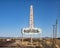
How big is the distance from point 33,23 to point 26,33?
3.18 meters

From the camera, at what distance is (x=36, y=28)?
57.6 metres

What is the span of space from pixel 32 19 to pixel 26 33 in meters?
3.78

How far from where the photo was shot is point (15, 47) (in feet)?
102

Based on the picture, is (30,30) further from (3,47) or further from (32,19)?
(3,47)

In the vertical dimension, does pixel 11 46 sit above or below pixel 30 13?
below

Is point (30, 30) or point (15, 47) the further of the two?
point (30, 30)

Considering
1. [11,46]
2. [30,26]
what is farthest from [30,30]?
[11,46]

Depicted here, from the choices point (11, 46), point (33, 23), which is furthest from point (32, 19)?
point (11, 46)

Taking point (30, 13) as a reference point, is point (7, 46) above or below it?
below

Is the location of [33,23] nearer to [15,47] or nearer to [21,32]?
[21,32]

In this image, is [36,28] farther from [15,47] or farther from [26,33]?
[15,47]

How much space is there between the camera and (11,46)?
3170 centimetres

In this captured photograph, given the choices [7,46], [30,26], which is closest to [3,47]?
[7,46]

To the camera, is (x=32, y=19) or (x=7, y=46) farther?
(x=32, y=19)
